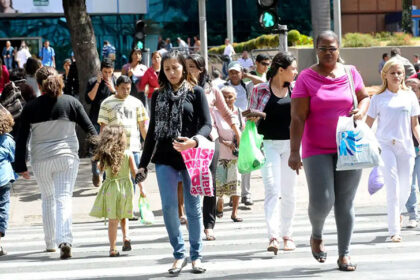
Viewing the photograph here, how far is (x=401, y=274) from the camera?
23.6 ft

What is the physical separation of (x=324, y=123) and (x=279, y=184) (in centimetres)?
168

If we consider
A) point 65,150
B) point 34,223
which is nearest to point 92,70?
point 34,223

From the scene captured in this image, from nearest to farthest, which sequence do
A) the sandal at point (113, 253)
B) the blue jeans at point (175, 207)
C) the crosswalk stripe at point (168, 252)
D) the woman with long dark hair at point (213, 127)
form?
the blue jeans at point (175, 207)
the crosswalk stripe at point (168, 252)
the sandal at point (113, 253)
the woman with long dark hair at point (213, 127)

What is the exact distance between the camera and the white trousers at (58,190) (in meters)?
8.91

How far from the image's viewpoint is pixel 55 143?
897 cm

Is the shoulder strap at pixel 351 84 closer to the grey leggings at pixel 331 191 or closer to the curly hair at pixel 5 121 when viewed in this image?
the grey leggings at pixel 331 191

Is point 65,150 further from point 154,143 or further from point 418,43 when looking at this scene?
point 418,43

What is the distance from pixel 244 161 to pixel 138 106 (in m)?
2.95

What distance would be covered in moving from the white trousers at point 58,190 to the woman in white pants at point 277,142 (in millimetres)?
1872

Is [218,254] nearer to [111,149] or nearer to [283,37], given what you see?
[111,149]

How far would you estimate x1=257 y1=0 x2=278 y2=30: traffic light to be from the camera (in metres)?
14.3

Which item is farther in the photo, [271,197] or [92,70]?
[92,70]

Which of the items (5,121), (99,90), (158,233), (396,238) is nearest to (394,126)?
(396,238)

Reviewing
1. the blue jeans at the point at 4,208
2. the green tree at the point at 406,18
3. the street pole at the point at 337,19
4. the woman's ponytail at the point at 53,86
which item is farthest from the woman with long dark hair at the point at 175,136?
the green tree at the point at 406,18
